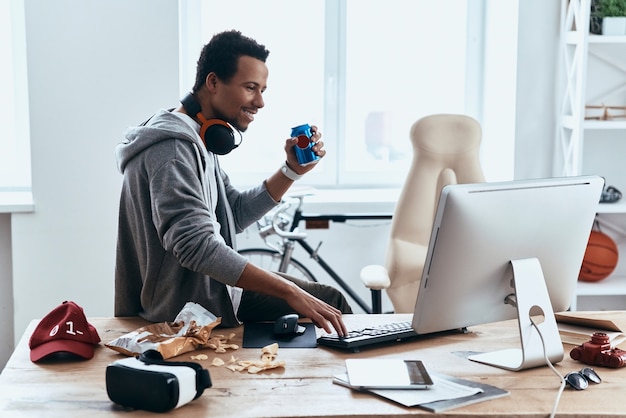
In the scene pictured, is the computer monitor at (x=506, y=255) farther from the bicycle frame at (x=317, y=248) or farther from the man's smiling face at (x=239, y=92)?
the bicycle frame at (x=317, y=248)

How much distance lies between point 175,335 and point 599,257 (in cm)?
237

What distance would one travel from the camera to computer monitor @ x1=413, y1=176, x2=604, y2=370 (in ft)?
5.38

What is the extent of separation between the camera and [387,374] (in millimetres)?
1641

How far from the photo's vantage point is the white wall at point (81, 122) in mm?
3406

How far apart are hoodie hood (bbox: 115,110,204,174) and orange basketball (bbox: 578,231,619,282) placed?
6.97 feet

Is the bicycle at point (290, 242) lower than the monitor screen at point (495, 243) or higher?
lower

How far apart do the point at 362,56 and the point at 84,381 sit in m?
2.83

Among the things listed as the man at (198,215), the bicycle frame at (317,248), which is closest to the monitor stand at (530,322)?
the man at (198,215)

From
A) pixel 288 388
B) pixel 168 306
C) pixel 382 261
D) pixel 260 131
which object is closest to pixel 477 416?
pixel 288 388

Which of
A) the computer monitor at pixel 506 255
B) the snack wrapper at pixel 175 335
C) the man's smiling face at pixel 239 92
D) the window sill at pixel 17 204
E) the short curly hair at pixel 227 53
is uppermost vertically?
the short curly hair at pixel 227 53

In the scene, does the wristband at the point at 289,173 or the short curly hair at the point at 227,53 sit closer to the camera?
the short curly hair at the point at 227,53

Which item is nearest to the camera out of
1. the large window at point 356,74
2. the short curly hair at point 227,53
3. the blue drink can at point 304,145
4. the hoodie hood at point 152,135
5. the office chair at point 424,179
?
the hoodie hood at point 152,135

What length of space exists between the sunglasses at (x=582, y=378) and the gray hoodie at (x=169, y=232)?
2.59 ft

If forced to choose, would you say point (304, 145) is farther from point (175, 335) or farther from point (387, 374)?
point (387, 374)
